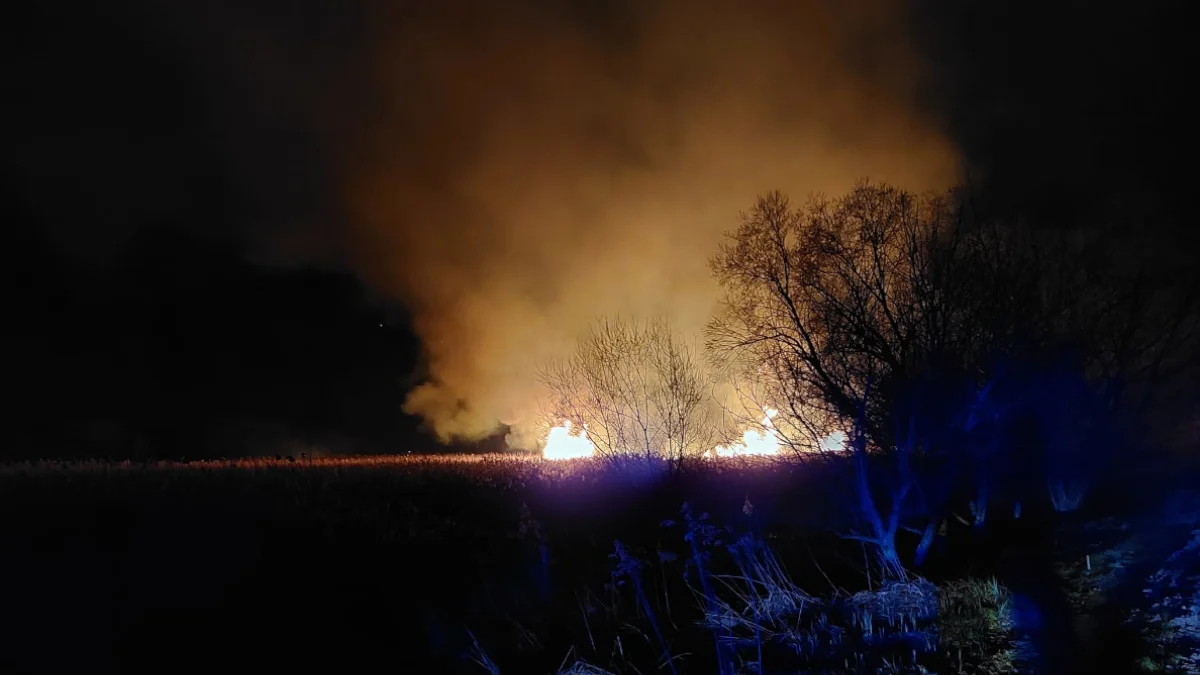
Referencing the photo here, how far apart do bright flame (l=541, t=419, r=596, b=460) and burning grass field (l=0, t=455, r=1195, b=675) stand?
3.48 metres

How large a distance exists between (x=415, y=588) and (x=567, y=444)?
7923 mm

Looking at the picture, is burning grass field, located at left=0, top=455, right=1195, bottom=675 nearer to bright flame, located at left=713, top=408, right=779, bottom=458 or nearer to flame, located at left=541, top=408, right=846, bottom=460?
flame, located at left=541, top=408, right=846, bottom=460

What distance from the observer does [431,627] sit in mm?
10398

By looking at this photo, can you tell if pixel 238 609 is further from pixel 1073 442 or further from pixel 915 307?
pixel 1073 442

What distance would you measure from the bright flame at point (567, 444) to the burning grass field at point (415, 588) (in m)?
3.48

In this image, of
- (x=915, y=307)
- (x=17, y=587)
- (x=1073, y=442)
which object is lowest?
(x=17, y=587)

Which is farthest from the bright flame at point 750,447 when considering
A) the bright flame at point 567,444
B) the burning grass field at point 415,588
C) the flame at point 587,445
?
the burning grass field at point 415,588

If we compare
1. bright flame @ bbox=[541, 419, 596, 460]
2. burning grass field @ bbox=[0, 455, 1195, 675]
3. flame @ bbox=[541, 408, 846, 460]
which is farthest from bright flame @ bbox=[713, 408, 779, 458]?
burning grass field @ bbox=[0, 455, 1195, 675]

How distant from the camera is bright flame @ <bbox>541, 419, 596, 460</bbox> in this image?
17.0 meters

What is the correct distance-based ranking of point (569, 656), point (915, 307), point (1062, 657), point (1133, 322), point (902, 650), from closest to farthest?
point (1062, 657)
point (902, 650)
point (569, 656)
point (915, 307)
point (1133, 322)

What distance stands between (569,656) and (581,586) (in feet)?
7.98

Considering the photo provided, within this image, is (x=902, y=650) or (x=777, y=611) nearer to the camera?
(x=902, y=650)

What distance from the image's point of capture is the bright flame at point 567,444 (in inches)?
671

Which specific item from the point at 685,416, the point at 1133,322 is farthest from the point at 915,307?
the point at 1133,322
